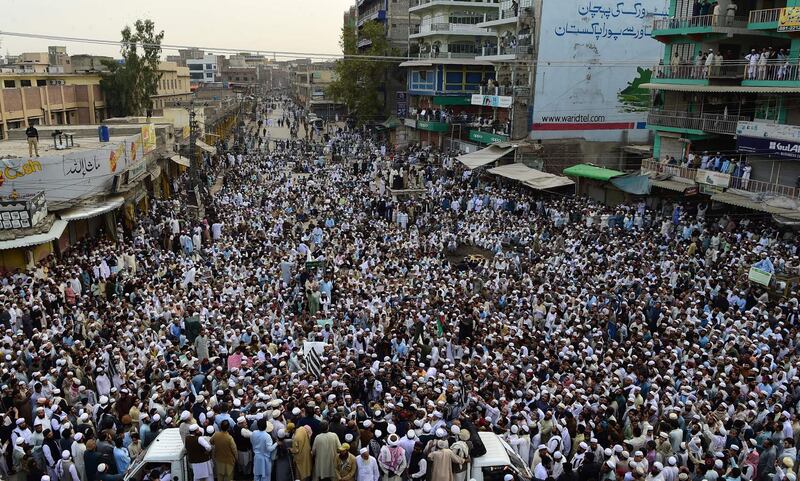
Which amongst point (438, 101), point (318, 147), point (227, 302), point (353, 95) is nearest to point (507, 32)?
point (438, 101)

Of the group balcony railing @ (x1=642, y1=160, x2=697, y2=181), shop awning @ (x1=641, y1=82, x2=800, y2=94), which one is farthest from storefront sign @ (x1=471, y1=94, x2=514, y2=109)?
balcony railing @ (x1=642, y1=160, x2=697, y2=181)

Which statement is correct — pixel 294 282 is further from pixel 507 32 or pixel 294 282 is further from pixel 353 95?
pixel 353 95

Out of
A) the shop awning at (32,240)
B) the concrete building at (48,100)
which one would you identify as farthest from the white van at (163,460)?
the concrete building at (48,100)

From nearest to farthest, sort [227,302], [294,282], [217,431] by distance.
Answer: [217,431] < [227,302] < [294,282]

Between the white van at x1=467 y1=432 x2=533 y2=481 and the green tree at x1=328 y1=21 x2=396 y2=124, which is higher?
the green tree at x1=328 y1=21 x2=396 y2=124

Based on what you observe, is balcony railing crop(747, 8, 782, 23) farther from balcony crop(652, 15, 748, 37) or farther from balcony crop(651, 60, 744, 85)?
balcony crop(651, 60, 744, 85)

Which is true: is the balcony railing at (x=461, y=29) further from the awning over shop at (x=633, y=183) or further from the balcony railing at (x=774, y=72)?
the balcony railing at (x=774, y=72)

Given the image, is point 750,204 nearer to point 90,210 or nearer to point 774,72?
point 774,72
